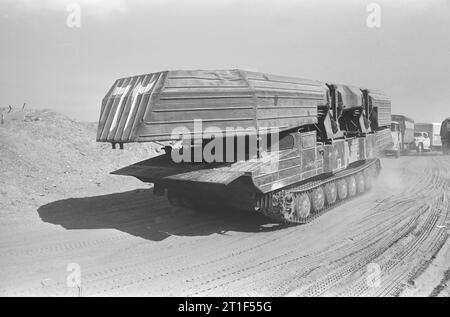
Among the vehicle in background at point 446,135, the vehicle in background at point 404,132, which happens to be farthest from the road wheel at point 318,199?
the vehicle in background at point 446,135

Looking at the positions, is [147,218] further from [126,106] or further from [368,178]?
[368,178]

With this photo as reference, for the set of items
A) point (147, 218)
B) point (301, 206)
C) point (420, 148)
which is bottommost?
point (420, 148)

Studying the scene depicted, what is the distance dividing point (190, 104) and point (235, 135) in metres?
0.96

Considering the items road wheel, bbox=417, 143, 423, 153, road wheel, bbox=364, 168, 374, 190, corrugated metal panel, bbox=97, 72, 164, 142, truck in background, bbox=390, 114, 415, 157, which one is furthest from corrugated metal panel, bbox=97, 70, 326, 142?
road wheel, bbox=417, 143, 423, 153

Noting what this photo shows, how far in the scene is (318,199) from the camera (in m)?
9.48

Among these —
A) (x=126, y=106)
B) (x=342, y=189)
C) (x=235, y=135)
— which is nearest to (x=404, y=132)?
(x=342, y=189)

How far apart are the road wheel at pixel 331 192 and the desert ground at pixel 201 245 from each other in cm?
31

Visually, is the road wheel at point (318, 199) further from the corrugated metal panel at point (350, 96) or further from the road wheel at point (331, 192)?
the corrugated metal panel at point (350, 96)

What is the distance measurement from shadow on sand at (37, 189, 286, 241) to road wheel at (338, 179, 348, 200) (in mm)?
2778

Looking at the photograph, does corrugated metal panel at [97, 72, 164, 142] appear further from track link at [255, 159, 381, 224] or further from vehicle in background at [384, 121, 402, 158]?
vehicle in background at [384, 121, 402, 158]

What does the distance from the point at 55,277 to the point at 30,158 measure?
950 centimetres

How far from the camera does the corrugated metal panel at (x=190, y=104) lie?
6.60m

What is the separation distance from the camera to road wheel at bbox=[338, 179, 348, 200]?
10797mm

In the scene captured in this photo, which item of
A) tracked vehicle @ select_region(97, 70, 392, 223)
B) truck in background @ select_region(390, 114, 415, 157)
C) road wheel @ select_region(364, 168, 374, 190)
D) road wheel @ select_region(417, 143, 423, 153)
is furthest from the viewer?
road wheel @ select_region(417, 143, 423, 153)
